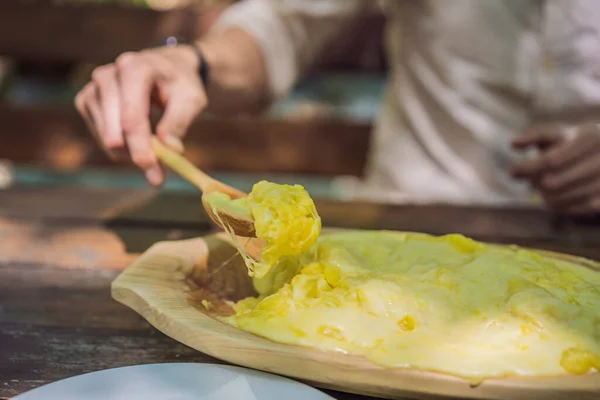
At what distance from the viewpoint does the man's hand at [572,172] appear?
1.49 metres

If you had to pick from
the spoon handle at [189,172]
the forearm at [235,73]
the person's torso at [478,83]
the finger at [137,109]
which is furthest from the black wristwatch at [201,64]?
the person's torso at [478,83]

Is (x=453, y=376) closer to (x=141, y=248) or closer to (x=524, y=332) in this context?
(x=524, y=332)

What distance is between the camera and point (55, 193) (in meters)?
1.67

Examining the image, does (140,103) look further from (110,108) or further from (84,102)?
(84,102)

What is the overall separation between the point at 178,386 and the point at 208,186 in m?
0.44

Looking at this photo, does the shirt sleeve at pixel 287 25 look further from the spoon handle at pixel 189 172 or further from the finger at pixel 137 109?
the spoon handle at pixel 189 172

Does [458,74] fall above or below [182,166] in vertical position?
above

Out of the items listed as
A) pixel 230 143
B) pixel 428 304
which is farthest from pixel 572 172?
pixel 230 143

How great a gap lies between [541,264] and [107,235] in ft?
2.96

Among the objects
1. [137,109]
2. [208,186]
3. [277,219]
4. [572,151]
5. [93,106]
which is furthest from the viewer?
[572,151]

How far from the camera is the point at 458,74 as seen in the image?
1.85 m

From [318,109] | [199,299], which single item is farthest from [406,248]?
[318,109]

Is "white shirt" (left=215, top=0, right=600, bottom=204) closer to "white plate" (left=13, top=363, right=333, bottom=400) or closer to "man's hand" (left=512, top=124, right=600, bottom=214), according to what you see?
"man's hand" (left=512, top=124, right=600, bottom=214)

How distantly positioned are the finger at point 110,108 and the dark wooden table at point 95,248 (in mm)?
228
